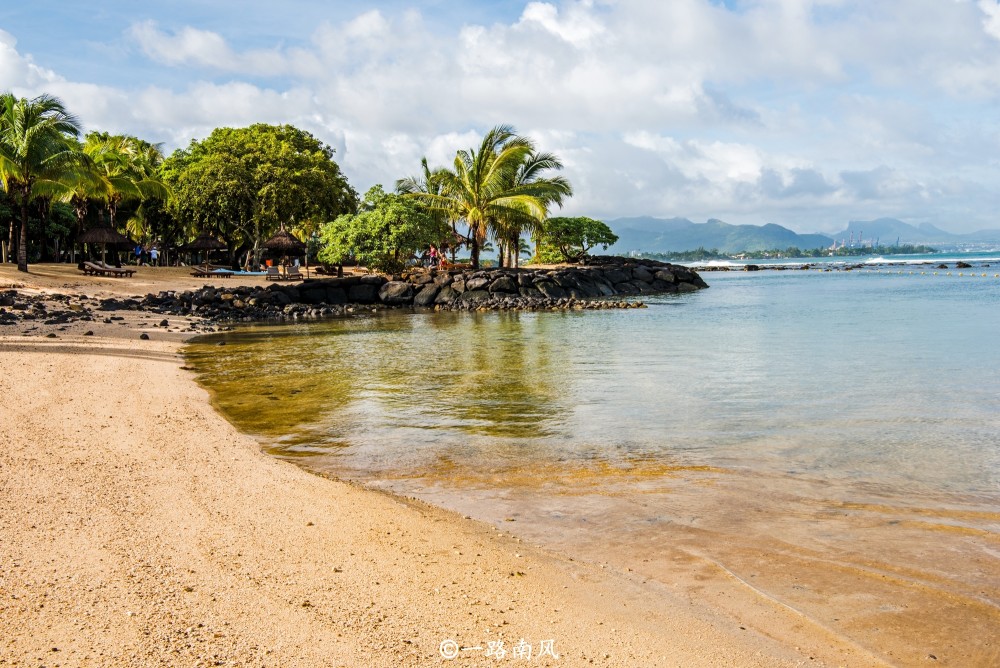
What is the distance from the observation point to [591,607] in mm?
4445

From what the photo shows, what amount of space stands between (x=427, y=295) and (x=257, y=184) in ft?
43.1

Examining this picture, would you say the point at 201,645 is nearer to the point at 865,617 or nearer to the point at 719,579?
the point at 719,579

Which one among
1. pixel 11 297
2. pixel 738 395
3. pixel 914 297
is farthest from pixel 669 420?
pixel 914 297

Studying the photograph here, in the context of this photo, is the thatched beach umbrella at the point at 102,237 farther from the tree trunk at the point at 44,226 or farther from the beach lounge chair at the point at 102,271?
the beach lounge chair at the point at 102,271

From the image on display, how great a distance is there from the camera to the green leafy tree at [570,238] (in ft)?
176

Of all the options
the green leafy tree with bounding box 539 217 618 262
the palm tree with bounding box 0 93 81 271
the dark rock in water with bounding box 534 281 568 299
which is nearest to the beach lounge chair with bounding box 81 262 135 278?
the palm tree with bounding box 0 93 81 271

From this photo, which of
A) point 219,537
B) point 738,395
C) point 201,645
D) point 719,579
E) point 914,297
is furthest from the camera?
point 914,297

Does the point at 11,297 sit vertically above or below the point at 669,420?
above

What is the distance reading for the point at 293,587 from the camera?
448 centimetres

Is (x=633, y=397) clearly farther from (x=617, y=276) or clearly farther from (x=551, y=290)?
(x=617, y=276)

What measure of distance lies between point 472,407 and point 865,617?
767 centimetres

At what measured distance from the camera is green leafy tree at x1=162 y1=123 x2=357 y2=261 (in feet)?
136

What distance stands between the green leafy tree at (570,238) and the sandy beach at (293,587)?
153ft
